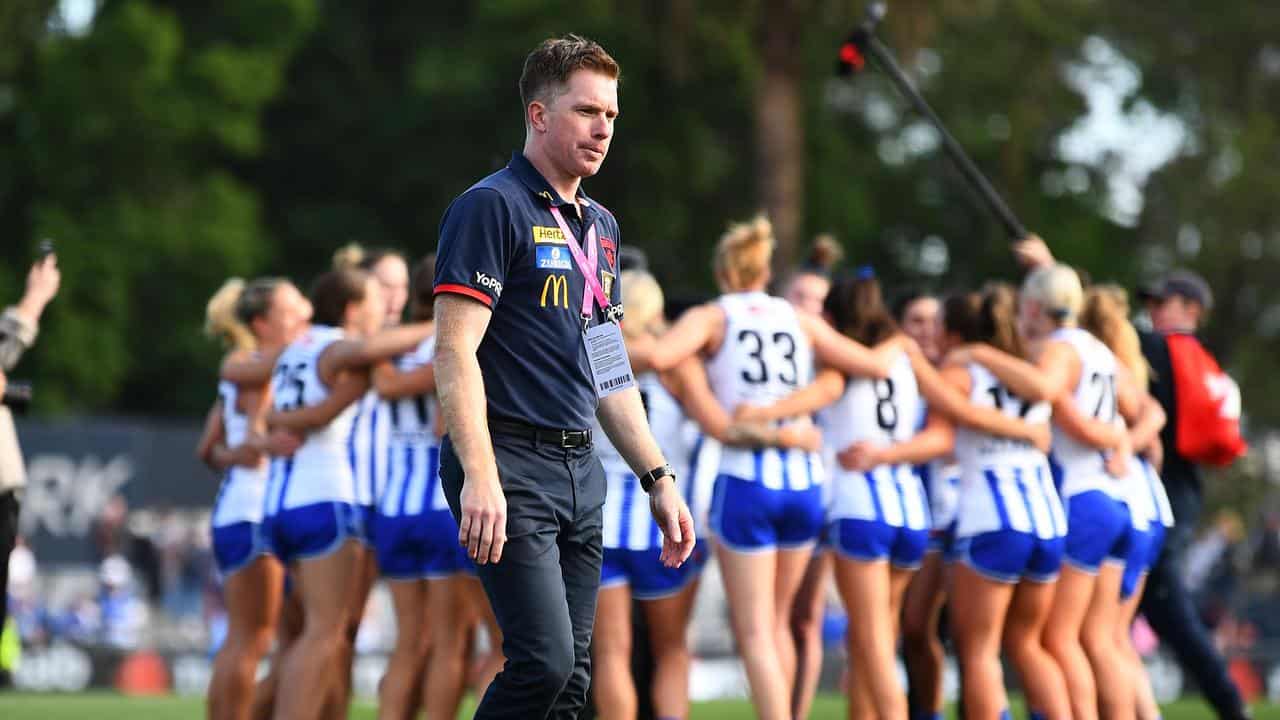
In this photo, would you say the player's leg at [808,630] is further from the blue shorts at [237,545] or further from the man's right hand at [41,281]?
the man's right hand at [41,281]

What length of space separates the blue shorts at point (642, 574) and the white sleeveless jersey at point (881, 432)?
2.91 feet

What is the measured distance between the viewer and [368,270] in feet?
32.5

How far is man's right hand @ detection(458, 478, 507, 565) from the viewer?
558 centimetres

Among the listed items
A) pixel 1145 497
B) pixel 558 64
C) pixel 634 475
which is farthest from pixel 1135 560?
pixel 558 64

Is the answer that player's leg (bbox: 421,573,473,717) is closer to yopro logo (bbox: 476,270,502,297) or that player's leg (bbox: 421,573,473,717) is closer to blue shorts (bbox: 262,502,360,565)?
blue shorts (bbox: 262,502,360,565)

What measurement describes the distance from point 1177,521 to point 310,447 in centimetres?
513

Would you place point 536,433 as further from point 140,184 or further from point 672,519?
point 140,184

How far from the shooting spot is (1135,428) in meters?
10.1

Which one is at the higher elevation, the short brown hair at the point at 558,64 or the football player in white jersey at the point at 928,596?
the short brown hair at the point at 558,64

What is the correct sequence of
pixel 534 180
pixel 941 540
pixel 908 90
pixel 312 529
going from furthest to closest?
pixel 908 90, pixel 941 540, pixel 312 529, pixel 534 180

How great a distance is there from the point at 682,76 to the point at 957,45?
11.7 m

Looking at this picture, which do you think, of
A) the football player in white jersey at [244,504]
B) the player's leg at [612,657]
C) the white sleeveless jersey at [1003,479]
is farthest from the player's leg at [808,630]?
the football player in white jersey at [244,504]

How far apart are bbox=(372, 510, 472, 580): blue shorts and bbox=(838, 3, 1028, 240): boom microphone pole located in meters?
3.99

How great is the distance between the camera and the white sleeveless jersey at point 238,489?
31.4 ft
